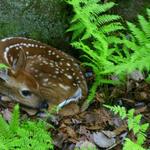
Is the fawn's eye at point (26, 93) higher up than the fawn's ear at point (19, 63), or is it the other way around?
the fawn's ear at point (19, 63)

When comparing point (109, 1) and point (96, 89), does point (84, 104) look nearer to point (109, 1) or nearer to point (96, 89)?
point (96, 89)

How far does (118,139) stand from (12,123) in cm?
125

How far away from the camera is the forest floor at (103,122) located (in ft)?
17.5

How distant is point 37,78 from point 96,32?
954 millimetres

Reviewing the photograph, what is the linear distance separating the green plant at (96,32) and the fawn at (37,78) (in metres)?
0.33

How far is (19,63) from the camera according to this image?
600 cm

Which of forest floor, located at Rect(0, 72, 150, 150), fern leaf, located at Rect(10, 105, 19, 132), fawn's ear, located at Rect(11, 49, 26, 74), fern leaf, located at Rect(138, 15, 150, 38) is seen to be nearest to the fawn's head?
fawn's ear, located at Rect(11, 49, 26, 74)

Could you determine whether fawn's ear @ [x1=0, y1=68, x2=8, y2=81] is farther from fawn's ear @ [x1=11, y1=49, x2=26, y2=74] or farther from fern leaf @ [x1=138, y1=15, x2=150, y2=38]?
fern leaf @ [x1=138, y1=15, x2=150, y2=38]

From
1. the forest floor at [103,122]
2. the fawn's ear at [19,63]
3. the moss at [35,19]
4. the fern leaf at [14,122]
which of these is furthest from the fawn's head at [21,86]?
the fern leaf at [14,122]

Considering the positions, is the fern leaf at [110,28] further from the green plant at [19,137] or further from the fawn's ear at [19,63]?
the green plant at [19,137]

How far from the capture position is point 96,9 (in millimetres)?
5941

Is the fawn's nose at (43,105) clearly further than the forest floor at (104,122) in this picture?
Yes

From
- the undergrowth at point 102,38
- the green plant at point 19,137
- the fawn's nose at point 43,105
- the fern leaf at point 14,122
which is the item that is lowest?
the fawn's nose at point 43,105

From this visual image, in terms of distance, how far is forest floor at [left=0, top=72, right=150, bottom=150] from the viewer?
534 cm
